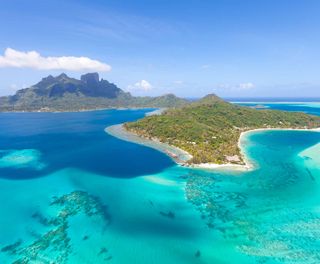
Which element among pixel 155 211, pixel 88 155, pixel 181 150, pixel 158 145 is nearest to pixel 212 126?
pixel 158 145

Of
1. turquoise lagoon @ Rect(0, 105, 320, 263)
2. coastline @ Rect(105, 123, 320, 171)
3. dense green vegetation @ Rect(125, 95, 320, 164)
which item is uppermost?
dense green vegetation @ Rect(125, 95, 320, 164)

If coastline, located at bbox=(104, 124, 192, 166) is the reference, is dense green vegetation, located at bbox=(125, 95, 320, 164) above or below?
above

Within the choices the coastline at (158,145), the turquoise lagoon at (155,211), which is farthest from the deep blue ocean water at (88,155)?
→ the coastline at (158,145)

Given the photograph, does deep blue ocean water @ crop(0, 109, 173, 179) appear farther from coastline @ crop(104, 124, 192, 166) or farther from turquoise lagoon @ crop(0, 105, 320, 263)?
coastline @ crop(104, 124, 192, 166)

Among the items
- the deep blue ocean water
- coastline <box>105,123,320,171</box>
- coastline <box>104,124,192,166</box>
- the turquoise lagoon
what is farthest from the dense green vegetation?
the deep blue ocean water

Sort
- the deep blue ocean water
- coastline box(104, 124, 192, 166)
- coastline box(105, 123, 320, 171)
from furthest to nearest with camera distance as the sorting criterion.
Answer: coastline box(104, 124, 192, 166)
coastline box(105, 123, 320, 171)
the deep blue ocean water

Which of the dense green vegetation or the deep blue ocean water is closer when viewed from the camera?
the deep blue ocean water
